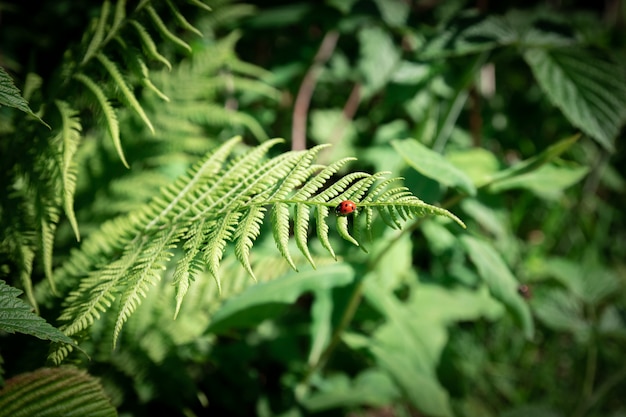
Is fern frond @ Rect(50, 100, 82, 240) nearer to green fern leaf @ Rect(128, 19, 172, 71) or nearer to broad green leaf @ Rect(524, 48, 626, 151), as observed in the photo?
green fern leaf @ Rect(128, 19, 172, 71)

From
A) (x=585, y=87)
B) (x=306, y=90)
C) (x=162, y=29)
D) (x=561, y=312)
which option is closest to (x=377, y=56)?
(x=306, y=90)

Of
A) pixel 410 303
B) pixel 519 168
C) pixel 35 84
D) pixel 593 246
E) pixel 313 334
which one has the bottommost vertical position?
pixel 593 246

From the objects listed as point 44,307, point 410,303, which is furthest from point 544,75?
point 44,307

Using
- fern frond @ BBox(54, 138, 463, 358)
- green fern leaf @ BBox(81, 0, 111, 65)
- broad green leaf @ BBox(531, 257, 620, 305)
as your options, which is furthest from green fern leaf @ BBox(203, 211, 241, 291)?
broad green leaf @ BBox(531, 257, 620, 305)

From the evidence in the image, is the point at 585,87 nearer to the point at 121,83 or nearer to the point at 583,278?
the point at 583,278

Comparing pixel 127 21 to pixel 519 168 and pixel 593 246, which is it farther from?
pixel 593 246

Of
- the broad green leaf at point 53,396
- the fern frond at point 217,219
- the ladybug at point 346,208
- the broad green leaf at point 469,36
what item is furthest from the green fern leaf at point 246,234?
the broad green leaf at point 469,36
